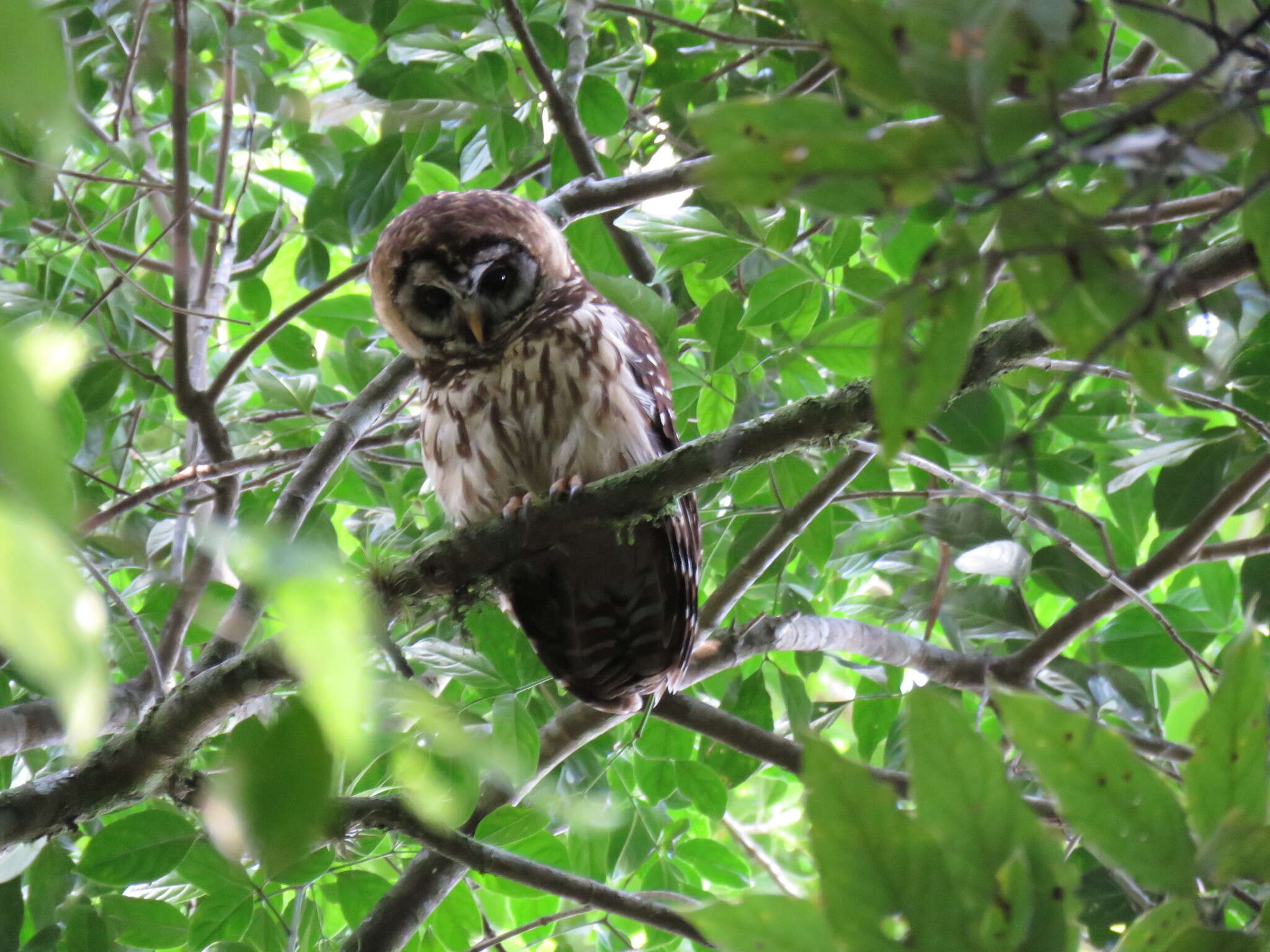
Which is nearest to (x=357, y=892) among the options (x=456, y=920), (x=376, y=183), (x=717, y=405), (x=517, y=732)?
(x=456, y=920)

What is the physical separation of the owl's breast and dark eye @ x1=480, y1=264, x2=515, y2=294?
0.22m

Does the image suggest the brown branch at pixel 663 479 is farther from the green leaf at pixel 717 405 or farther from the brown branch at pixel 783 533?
the green leaf at pixel 717 405

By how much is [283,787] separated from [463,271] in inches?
103

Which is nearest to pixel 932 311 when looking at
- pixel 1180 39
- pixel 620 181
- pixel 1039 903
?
pixel 1180 39

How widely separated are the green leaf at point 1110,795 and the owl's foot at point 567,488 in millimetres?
1348

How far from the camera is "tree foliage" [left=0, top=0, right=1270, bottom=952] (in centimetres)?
68

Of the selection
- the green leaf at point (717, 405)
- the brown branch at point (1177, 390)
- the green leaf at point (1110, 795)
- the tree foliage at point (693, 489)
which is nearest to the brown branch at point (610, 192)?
the tree foliage at point (693, 489)

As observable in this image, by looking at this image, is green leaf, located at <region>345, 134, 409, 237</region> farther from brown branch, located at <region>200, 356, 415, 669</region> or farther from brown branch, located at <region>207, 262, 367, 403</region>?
brown branch, located at <region>200, 356, 415, 669</region>

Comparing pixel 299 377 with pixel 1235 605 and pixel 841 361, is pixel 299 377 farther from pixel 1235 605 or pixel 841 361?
pixel 1235 605

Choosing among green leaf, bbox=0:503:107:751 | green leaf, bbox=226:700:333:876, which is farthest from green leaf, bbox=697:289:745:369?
green leaf, bbox=0:503:107:751

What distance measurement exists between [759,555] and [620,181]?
1.01m

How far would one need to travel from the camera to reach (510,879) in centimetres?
211

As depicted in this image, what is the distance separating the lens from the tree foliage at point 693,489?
2.24 ft

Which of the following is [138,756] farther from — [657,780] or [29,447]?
[29,447]
